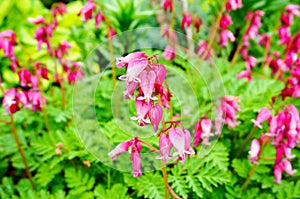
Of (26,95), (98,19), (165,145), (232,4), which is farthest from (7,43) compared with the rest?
(232,4)

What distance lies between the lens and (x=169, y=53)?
2549 millimetres

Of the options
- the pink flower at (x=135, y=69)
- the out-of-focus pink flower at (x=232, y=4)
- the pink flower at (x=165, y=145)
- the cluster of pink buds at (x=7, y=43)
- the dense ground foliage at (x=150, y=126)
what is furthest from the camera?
the out-of-focus pink flower at (x=232, y=4)

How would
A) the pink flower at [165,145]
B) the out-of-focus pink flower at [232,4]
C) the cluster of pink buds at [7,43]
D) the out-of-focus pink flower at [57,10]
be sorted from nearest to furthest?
1. the pink flower at [165,145]
2. the cluster of pink buds at [7,43]
3. the out-of-focus pink flower at [232,4]
4. the out-of-focus pink flower at [57,10]

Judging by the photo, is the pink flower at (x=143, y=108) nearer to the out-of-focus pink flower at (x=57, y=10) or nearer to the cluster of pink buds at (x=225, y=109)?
the cluster of pink buds at (x=225, y=109)

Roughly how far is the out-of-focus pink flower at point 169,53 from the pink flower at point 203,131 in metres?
0.75

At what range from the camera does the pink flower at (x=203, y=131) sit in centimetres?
177

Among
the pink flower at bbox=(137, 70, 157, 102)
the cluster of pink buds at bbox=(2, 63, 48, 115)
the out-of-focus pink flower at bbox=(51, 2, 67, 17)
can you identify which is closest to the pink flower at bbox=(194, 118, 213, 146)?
the pink flower at bbox=(137, 70, 157, 102)

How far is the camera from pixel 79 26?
15.0 ft

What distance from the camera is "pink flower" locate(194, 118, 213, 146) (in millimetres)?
1774

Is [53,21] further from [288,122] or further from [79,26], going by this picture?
[79,26]

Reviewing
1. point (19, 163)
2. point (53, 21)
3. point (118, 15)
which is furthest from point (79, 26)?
point (19, 163)

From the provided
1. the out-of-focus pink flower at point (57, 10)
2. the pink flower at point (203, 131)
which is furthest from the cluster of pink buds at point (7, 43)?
the pink flower at point (203, 131)

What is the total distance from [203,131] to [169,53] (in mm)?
906

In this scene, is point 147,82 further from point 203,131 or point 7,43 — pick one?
point 7,43
